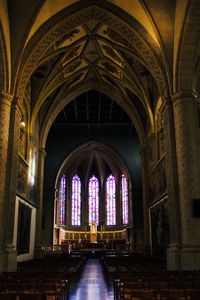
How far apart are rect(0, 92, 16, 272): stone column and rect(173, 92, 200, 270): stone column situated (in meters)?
6.79

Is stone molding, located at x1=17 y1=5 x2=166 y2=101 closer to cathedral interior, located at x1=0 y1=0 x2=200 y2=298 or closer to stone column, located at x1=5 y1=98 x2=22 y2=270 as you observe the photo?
cathedral interior, located at x1=0 y1=0 x2=200 y2=298

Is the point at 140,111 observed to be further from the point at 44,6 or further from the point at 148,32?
the point at 44,6

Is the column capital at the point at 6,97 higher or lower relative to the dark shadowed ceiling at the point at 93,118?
lower

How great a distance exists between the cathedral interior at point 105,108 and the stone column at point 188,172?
4 centimetres

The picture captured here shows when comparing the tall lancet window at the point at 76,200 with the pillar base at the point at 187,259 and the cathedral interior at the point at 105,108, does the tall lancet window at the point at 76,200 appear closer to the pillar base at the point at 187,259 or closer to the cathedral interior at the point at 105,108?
the cathedral interior at the point at 105,108

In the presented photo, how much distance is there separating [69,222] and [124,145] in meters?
12.7

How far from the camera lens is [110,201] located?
129ft

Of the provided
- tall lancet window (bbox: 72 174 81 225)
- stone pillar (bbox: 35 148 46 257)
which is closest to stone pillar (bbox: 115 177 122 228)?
tall lancet window (bbox: 72 174 81 225)

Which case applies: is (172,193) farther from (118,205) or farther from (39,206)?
(118,205)

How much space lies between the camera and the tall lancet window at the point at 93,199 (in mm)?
39281

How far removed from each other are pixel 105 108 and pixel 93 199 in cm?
1542

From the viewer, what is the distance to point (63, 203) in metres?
37.6

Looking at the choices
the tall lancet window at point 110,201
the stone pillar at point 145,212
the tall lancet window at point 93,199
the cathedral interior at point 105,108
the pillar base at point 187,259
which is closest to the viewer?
the pillar base at point 187,259

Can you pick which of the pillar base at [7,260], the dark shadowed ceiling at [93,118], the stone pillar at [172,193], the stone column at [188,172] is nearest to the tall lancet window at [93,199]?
the dark shadowed ceiling at [93,118]
